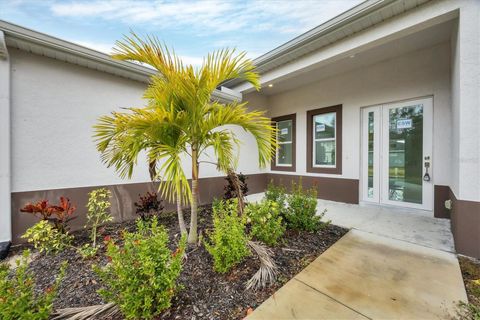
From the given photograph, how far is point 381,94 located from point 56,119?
637cm

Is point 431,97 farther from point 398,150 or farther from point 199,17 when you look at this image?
point 199,17

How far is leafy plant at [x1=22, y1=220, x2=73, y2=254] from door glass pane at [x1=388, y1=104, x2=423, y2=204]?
604 cm

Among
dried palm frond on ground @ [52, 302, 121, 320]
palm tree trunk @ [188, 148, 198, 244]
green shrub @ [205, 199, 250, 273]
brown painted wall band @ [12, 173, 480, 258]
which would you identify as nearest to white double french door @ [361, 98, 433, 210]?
brown painted wall band @ [12, 173, 480, 258]

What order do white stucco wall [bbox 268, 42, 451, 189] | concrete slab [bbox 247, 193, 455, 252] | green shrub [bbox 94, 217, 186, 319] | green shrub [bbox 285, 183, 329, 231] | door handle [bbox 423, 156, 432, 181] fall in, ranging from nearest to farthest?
green shrub [bbox 94, 217, 186, 319] → concrete slab [bbox 247, 193, 455, 252] → green shrub [bbox 285, 183, 329, 231] → white stucco wall [bbox 268, 42, 451, 189] → door handle [bbox 423, 156, 432, 181]

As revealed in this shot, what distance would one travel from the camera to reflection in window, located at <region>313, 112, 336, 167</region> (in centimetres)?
529

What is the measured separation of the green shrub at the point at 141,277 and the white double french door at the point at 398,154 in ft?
15.6

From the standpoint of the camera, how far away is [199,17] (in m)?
4.16

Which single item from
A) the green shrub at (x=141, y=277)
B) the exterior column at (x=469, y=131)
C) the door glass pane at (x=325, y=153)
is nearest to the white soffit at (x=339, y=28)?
the exterior column at (x=469, y=131)

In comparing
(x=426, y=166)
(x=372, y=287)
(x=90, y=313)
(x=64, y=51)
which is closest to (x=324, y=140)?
(x=426, y=166)

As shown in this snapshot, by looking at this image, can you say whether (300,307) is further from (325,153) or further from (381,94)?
(381,94)

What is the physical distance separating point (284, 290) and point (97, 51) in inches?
172

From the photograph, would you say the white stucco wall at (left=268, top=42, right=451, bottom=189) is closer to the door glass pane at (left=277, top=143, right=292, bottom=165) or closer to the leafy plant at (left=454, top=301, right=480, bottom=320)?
the door glass pane at (left=277, top=143, right=292, bottom=165)

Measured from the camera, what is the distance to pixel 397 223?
3482mm

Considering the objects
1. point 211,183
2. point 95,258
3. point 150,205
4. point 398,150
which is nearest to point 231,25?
point 211,183
